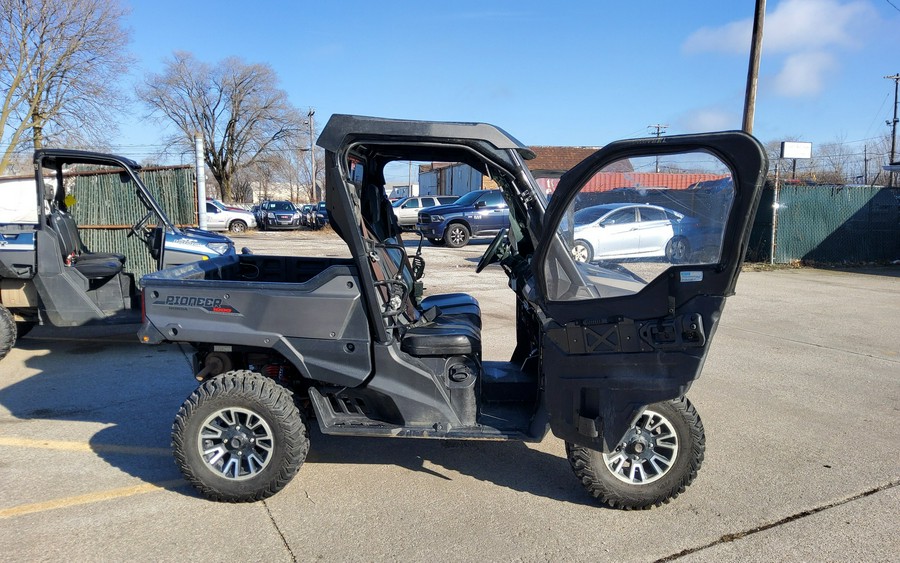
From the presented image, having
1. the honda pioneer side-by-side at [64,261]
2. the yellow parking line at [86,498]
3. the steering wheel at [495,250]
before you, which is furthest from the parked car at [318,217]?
the yellow parking line at [86,498]

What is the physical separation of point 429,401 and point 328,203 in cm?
A: 134

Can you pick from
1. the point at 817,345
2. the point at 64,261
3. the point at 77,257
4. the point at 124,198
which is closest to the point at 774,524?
the point at 817,345

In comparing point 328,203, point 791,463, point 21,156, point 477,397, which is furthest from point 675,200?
point 21,156

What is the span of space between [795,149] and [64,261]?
17404 millimetres

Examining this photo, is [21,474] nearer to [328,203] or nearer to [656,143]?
[328,203]

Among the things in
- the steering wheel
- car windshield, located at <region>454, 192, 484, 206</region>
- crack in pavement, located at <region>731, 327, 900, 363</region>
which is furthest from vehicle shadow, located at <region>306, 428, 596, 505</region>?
car windshield, located at <region>454, 192, 484, 206</region>

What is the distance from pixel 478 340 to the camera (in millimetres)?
4078

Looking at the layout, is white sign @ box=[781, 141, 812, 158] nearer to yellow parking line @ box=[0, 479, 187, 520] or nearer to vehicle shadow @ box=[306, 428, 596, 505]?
vehicle shadow @ box=[306, 428, 596, 505]

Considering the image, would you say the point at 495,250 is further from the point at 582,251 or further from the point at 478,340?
the point at 582,251

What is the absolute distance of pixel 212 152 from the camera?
49438 mm

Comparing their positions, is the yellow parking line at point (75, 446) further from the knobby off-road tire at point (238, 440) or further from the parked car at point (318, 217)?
the parked car at point (318, 217)

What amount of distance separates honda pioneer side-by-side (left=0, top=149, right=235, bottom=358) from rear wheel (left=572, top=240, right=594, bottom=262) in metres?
4.87

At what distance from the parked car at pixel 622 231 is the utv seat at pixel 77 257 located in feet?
19.3

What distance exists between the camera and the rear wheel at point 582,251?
11.8 feet
